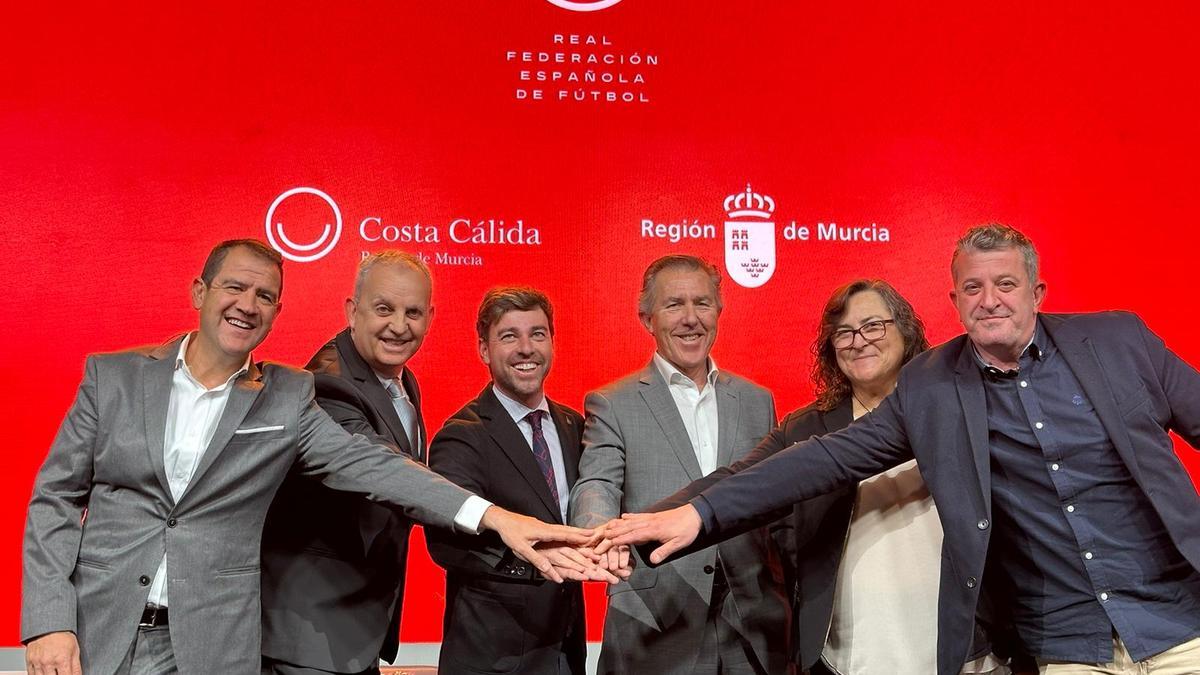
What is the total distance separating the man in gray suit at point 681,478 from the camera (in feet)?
9.48

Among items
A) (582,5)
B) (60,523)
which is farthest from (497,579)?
(582,5)

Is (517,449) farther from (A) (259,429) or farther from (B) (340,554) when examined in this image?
(A) (259,429)

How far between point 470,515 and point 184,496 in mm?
732

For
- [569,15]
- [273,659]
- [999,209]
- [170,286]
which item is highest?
[569,15]

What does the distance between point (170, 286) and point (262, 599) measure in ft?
7.26

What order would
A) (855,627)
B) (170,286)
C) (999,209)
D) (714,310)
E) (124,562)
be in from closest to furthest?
(124,562), (855,627), (714,310), (170,286), (999,209)

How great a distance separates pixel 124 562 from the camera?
2549mm

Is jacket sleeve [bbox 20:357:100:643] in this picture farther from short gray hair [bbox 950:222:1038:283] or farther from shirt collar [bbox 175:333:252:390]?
short gray hair [bbox 950:222:1038:283]

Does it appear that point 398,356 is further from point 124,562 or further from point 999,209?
point 999,209

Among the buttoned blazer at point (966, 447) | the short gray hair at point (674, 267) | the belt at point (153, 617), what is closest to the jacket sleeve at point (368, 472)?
the belt at point (153, 617)

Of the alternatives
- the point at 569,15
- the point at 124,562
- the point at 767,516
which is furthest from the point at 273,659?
the point at 569,15

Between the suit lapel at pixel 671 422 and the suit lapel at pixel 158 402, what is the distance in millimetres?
1349

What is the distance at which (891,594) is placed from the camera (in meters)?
2.77

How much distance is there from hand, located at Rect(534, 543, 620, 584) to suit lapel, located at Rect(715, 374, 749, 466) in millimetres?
549
